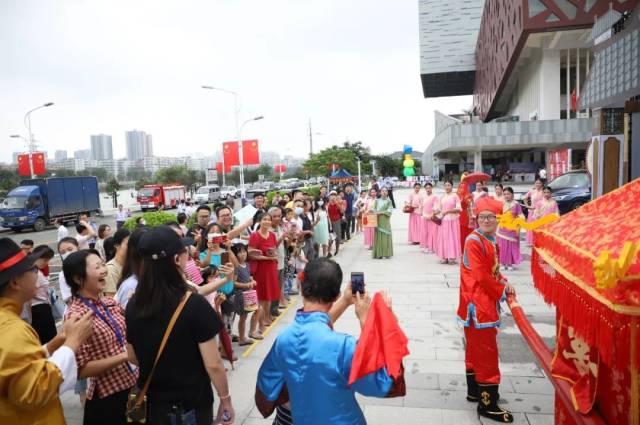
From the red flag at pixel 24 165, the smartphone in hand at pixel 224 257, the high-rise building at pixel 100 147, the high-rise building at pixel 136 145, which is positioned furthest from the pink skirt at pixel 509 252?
the high-rise building at pixel 136 145

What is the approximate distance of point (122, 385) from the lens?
8.64ft

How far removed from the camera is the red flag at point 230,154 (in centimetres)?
2242

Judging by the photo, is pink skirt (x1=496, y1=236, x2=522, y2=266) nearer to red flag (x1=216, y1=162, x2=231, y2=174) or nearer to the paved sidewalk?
the paved sidewalk

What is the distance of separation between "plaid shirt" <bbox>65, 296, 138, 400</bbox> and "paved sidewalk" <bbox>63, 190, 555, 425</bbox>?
138 cm

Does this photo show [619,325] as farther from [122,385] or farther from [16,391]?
[122,385]

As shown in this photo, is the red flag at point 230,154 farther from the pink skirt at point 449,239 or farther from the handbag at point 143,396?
the handbag at point 143,396

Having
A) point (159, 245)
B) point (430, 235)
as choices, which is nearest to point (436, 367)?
point (159, 245)

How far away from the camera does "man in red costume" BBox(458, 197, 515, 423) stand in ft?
11.7

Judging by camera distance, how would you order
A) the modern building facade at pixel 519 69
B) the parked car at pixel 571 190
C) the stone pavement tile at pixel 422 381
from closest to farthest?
1. the stone pavement tile at pixel 422 381
2. the parked car at pixel 571 190
3. the modern building facade at pixel 519 69

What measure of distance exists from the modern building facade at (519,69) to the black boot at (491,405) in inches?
518

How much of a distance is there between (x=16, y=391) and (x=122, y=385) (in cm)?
89

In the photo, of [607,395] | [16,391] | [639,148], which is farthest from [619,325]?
[639,148]

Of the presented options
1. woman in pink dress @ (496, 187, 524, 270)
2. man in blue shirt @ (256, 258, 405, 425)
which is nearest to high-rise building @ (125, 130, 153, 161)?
woman in pink dress @ (496, 187, 524, 270)

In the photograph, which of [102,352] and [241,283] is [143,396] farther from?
[241,283]
